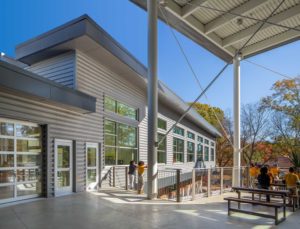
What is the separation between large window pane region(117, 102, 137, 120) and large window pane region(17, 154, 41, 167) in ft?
16.9

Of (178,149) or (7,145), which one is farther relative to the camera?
(178,149)

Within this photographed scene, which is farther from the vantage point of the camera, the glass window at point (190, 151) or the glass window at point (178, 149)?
the glass window at point (190, 151)

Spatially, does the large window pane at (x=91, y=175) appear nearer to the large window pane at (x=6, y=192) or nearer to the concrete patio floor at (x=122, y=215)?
the concrete patio floor at (x=122, y=215)

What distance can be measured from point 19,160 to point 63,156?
177cm

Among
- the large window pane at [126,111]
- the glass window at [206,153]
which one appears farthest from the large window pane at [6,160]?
the glass window at [206,153]

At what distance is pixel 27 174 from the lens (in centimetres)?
859

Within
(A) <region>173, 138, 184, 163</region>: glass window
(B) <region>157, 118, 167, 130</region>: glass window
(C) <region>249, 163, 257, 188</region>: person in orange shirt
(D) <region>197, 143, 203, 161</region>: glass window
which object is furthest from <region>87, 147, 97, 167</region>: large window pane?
(D) <region>197, 143, 203, 161</region>: glass window

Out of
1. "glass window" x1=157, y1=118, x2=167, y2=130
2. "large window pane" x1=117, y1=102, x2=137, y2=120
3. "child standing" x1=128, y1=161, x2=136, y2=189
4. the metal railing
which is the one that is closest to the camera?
the metal railing

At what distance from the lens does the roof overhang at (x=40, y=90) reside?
682cm

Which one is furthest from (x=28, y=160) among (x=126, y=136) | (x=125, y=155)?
(x=126, y=136)

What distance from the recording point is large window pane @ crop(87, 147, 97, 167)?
1113 centimetres

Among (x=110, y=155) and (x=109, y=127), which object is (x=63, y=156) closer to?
(x=110, y=155)

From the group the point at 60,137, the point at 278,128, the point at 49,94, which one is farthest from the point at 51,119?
the point at 278,128

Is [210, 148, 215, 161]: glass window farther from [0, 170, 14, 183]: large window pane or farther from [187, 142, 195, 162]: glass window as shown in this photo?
[0, 170, 14, 183]: large window pane
